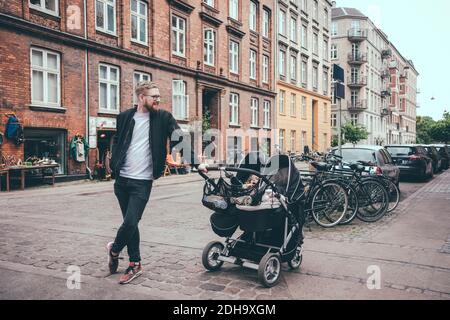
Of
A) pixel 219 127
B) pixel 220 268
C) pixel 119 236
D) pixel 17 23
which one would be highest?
pixel 17 23

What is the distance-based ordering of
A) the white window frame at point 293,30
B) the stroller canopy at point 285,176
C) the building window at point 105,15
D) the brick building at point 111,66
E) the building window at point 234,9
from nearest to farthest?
the stroller canopy at point 285,176 → the brick building at point 111,66 → the building window at point 105,15 → the building window at point 234,9 → the white window frame at point 293,30

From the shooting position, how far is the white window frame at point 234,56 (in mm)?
28542

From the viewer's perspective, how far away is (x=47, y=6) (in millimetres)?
15586

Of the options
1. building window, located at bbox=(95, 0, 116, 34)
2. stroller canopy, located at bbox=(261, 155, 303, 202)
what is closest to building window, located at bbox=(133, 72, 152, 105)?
building window, located at bbox=(95, 0, 116, 34)

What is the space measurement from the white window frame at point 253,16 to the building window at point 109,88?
15.3 meters

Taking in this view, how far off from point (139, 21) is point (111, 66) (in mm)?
3331

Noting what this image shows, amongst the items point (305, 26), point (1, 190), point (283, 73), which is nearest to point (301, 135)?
point (283, 73)

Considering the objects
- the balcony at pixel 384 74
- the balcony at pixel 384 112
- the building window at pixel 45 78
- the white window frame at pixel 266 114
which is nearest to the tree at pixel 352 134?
the white window frame at pixel 266 114

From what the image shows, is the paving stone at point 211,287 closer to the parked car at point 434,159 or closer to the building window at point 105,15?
the building window at point 105,15

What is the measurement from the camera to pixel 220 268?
16.0ft

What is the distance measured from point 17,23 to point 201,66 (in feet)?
40.1

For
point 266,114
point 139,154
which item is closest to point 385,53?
point 266,114

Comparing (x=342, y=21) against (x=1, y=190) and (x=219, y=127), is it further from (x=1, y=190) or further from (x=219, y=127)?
(x=1, y=190)

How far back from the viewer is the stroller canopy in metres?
4.80
